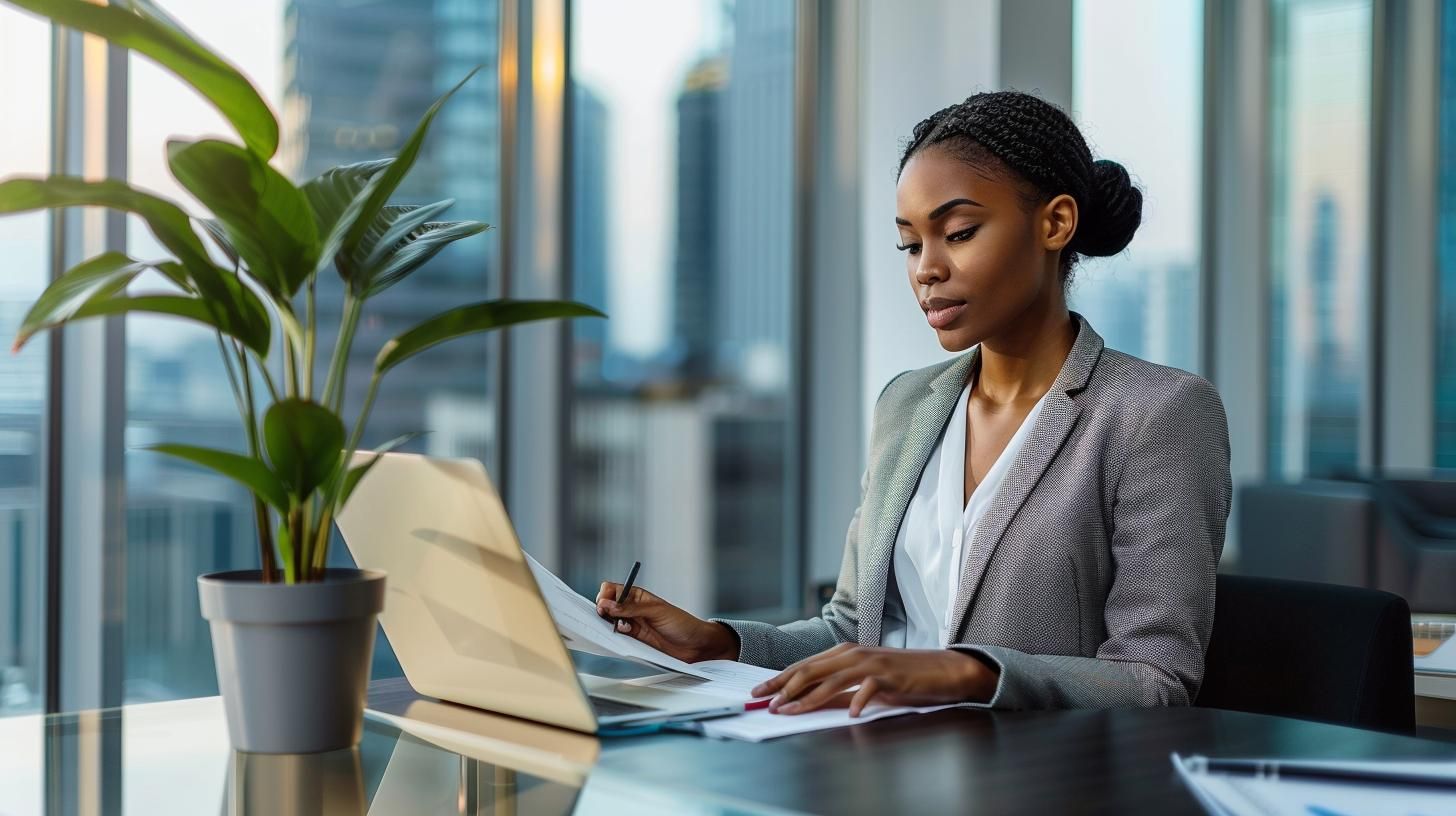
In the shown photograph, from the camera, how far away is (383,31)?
3277 mm

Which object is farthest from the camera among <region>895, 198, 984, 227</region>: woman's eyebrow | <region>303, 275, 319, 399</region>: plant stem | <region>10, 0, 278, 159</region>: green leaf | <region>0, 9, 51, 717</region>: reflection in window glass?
<region>0, 9, 51, 717</region>: reflection in window glass

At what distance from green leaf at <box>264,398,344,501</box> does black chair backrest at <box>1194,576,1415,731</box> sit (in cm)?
103

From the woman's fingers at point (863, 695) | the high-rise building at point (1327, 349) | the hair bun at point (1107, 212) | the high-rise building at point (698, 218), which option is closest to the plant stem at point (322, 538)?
the woman's fingers at point (863, 695)

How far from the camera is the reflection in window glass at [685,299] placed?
360 cm

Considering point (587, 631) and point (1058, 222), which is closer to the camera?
point (587, 631)

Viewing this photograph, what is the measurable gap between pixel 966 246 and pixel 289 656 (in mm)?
969

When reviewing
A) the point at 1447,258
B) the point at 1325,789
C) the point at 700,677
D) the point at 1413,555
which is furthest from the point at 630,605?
the point at 1447,258

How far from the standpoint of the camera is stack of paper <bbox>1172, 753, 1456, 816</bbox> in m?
0.87

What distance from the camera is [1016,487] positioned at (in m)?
1.61

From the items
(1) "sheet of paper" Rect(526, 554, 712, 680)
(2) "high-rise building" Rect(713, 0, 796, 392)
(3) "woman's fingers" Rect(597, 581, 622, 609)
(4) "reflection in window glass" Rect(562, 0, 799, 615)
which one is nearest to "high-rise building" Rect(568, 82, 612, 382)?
(4) "reflection in window glass" Rect(562, 0, 799, 615)

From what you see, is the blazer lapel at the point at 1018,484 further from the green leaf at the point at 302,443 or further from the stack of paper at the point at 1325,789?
the green leaf at the point at 302,443

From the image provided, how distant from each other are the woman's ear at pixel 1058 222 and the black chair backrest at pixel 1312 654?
18.7 inches

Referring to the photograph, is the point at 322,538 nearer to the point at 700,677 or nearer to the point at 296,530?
the point at 296,530

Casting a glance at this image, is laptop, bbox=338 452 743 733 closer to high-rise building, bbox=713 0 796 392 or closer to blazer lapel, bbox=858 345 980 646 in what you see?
blazer lapel, bbox=858 345 980 646
